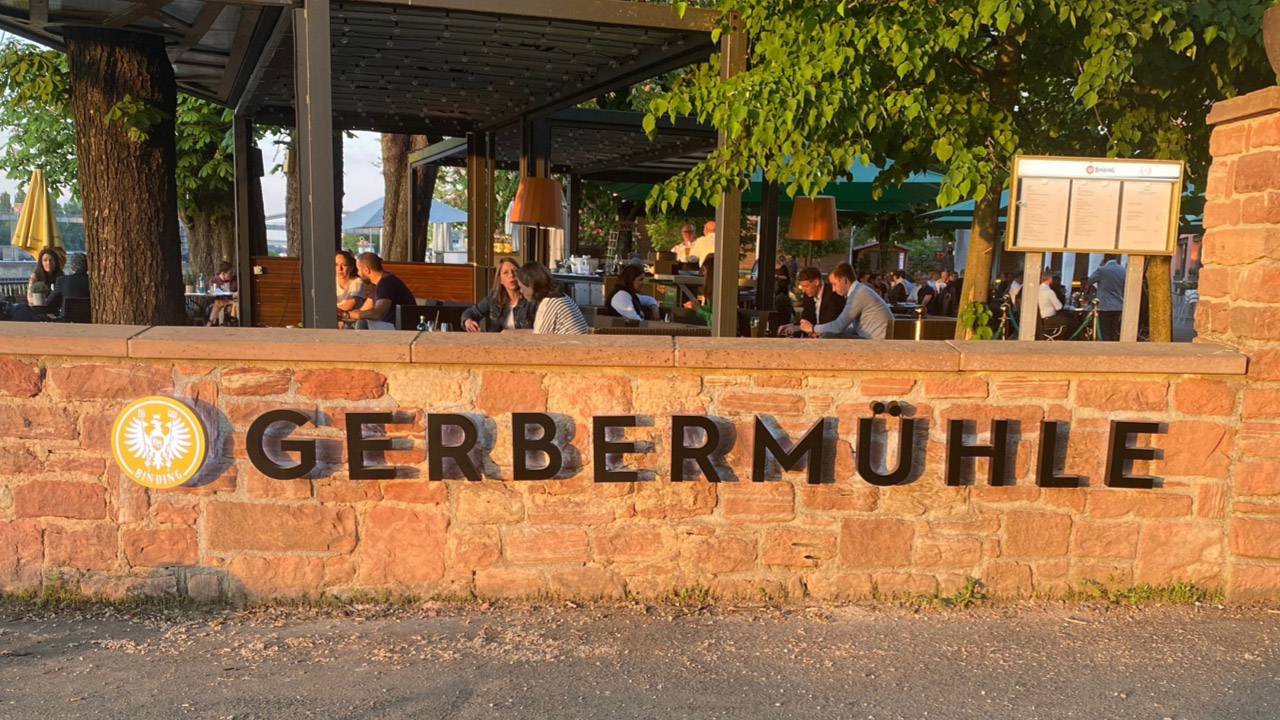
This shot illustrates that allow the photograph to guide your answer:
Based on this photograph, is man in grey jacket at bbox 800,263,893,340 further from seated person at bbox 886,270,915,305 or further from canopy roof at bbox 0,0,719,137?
seated person at bbox 886,270,915,305

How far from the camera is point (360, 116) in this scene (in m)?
12.2

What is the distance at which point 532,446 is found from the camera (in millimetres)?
4551

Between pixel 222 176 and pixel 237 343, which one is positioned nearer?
pixel 237 343

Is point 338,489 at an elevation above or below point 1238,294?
→ below

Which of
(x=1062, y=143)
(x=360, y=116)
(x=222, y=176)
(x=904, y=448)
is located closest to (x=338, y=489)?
(x=904, y=448)

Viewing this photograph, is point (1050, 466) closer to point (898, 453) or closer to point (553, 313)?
point (898, 453)

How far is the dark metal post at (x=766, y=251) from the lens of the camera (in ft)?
32.6

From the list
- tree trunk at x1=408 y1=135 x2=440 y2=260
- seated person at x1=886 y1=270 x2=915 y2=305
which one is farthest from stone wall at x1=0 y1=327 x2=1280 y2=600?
tree trunk at x1=408 y1=135 x2=440 y2=260

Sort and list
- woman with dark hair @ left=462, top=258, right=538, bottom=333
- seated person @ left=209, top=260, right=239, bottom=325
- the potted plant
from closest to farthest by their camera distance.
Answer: woman with dark hair @ left=462, top=258, right=538, bottom=333 → the potted plant → seated person @ left=209, top=260, right=239, bottom=325

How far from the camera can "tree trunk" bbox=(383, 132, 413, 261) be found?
682 inches

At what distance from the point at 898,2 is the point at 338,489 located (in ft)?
13.1

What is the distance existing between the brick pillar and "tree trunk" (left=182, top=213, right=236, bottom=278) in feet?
53.7

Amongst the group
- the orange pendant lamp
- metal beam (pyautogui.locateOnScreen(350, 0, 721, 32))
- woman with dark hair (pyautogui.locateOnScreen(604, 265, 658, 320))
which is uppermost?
metal beam (pyautogui.locateOnScreen(350, 0, 721, 32))

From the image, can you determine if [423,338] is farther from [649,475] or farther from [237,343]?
[649,475]
